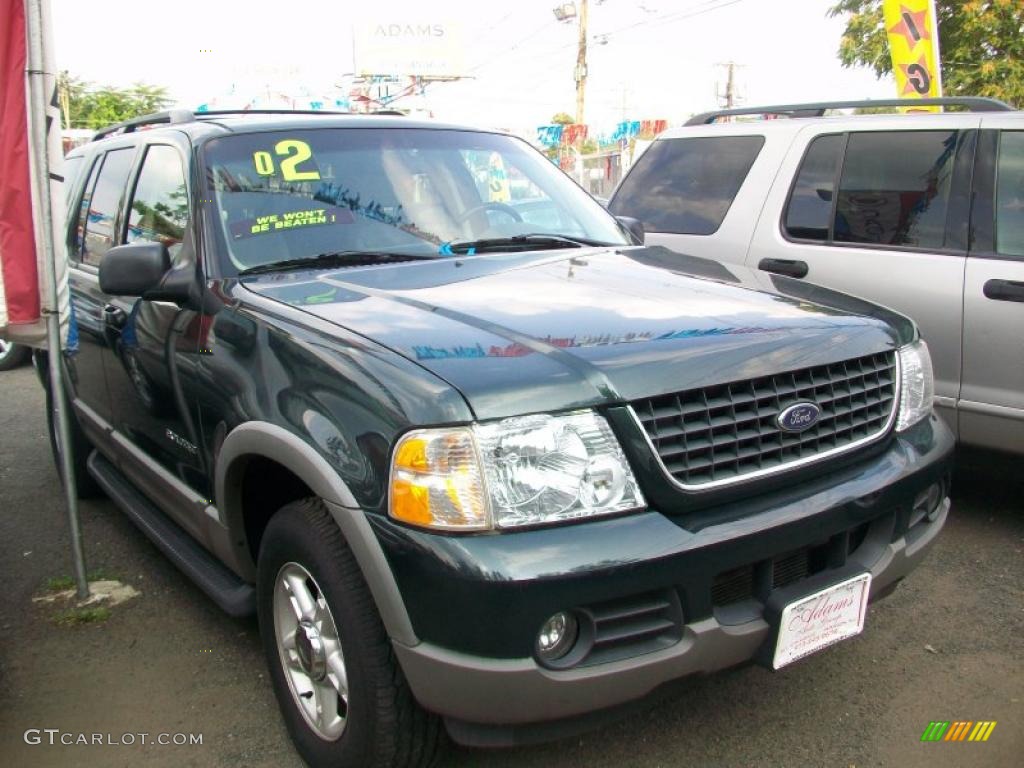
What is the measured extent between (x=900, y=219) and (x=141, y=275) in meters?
3.47

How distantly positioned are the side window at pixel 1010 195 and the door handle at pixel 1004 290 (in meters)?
0.16

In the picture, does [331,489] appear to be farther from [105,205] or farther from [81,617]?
[105,205]

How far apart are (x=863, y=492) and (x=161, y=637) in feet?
8.42

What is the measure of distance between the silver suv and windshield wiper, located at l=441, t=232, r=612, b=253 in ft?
2.66

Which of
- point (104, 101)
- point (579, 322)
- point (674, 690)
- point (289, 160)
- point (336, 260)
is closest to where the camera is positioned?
point (674, 690)

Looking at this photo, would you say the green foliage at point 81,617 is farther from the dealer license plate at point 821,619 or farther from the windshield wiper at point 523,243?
the dealer license plate at point 821,619

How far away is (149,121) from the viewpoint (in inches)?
165

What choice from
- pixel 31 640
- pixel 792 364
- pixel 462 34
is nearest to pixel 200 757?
pixel 31 640

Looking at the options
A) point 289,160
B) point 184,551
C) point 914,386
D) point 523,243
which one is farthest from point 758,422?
point 184,551

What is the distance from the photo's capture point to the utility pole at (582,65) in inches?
1167

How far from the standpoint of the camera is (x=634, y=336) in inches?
92.5

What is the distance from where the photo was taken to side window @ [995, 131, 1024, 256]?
408 centimetres

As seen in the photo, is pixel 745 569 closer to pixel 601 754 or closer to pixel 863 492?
pixel 863 492

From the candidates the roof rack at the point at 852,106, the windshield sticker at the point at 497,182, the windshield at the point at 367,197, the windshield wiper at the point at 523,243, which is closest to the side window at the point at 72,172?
the windshield at the point at 367,197
